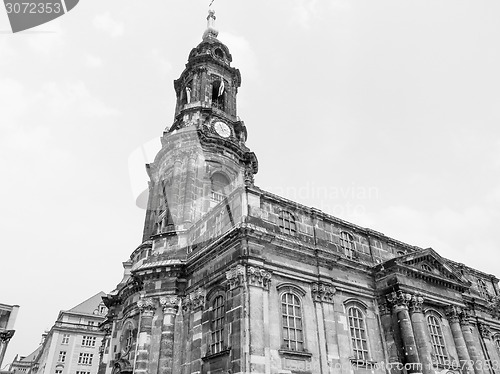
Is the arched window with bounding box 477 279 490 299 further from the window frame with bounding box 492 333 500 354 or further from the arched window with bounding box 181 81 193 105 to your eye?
the arched window with bounding box 181 81 193 105

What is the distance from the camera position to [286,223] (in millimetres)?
21531

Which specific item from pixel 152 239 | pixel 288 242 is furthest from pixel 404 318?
pixel 152 239

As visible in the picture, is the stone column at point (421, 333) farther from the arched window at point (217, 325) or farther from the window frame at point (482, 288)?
the window frame at point (482, 288)

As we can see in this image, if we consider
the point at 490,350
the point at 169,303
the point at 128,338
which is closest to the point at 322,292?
the point at 169,303

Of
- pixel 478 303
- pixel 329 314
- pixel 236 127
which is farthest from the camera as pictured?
pixel 236 127

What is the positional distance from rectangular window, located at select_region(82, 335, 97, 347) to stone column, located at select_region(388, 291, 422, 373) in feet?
136

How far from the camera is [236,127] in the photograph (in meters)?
32.2

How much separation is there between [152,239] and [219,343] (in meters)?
8.83

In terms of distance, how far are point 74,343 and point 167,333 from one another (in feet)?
116

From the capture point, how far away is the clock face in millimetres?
30812

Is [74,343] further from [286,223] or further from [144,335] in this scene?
[286,223]

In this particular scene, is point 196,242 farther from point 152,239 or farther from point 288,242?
point 288,242

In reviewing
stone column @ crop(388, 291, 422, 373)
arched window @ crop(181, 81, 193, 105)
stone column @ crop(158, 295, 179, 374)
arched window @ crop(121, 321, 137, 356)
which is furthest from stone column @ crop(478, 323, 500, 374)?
arched window @ crop(181, 81, 193, 105)

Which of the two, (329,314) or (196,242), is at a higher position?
(196,242)
